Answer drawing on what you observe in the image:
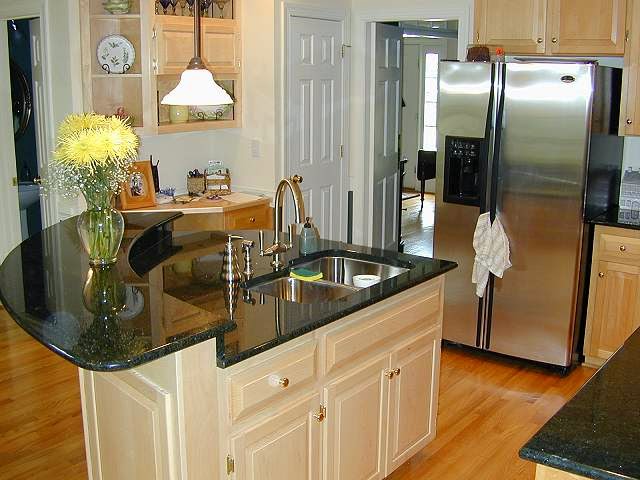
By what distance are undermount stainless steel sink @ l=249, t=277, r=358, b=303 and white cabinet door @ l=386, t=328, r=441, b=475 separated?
0.35m

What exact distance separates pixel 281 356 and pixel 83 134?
100 centimetres

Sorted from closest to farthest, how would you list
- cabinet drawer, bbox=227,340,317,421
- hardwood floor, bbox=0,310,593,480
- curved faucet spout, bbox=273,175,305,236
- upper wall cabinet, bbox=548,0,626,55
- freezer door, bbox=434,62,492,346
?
cabinet drawer, bbox=227,340,317,421
curved faucet spout, bbox=273,175,305,236
hardwood floor, bbox=0,310,593,480
upper wall cabinet, bbox=548,0,626,55
freezer door, bbox=434,62,492,346

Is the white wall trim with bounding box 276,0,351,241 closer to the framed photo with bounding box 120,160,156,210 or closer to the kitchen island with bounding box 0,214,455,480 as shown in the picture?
the framed photo with bounding box 120,160,156,210

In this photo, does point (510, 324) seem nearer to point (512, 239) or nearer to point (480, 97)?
point (512, 239)

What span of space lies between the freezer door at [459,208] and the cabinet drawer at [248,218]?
1.25 metres

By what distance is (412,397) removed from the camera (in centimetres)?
310

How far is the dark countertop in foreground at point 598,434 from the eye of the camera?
1.58 meters

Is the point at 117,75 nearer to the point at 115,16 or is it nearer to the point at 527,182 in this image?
the point at 115,16

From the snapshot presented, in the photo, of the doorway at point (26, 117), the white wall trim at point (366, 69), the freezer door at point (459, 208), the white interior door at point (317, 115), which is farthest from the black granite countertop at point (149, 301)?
the white wall trim at point (366, 69)

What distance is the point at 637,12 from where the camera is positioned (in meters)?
4.11

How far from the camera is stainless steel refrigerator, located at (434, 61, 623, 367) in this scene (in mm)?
4109

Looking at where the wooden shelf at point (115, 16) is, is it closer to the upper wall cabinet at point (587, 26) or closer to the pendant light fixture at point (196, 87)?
the pendant light fixture at point (196, 87)

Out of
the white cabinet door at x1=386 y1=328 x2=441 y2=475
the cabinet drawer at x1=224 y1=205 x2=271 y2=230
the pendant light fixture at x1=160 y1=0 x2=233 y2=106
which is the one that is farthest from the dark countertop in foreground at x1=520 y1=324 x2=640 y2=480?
the cabinet drawer at x1=224 y1=205 x2=271 y2=230

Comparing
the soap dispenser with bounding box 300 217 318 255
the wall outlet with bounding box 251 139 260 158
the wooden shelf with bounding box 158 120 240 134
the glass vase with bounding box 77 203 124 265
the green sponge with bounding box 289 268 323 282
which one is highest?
the wooden shelf with bounding box 158 120 240 134
